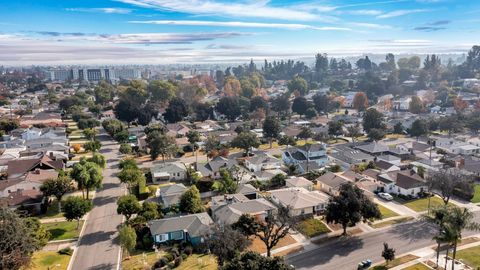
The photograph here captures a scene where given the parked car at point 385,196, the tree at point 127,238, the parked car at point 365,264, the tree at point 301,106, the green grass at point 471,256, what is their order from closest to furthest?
the parked car at point 365,264, the green grass at point 471,256, the tree at point 127,238, the parked car at point 385,196, the tree at point 301,106

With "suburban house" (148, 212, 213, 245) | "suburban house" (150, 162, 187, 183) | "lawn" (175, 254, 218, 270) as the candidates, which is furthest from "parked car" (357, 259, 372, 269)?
"suburban house" (150, 162, 187, 183)

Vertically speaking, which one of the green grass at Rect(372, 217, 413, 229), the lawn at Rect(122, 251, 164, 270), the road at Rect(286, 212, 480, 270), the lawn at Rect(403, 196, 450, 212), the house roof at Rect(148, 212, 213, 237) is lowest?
the lawn at Rect(122, 251, 164, 270)

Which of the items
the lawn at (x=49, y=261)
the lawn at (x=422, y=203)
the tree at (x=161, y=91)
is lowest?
the lawn at (x=49, y=261)

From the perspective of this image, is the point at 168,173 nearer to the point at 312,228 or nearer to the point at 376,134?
the point at 312,228

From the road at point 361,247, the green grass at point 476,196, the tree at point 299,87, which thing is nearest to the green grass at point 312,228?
the road at point 361,247

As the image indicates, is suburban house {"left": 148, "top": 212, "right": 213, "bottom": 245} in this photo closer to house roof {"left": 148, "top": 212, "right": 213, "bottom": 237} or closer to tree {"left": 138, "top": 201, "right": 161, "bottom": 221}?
house roof {"left": 148, "top": 212, "right": 213, "bottom": 237}

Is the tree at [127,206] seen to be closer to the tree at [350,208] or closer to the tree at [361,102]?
the tree at [350,208]

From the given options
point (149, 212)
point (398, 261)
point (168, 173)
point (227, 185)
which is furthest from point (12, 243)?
point (168, 173)

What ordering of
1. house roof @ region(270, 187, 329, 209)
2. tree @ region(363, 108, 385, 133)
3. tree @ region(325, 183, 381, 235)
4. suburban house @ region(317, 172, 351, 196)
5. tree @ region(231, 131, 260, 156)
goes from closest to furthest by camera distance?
tree @ region(325, 183, 381, 235), house roof @ region(270, 187, 329, 209), suburban house @ region(317, 172, 351, 196), tree @ region(231, 131, 260, 156), tree @ region(363, 108, 385, 133)
